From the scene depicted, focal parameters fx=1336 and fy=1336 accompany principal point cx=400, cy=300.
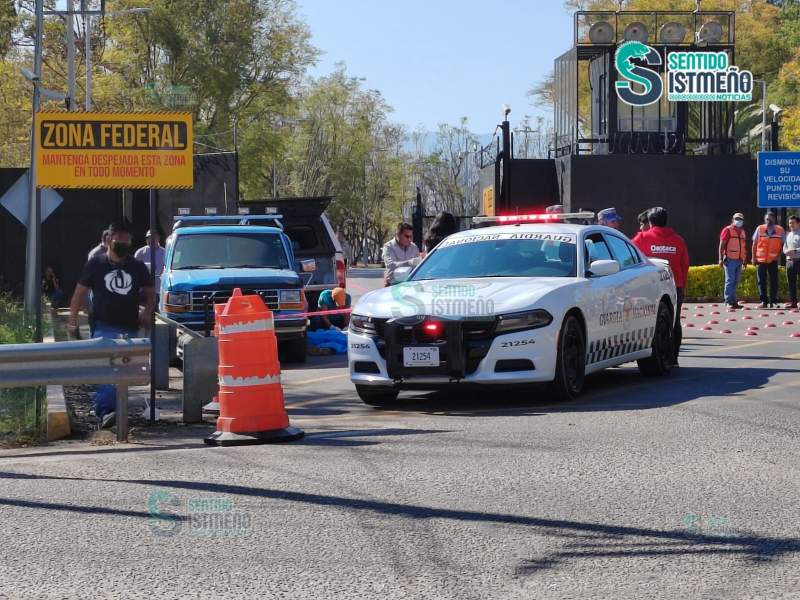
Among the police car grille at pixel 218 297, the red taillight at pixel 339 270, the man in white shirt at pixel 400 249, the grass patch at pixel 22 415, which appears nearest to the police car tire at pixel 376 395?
A: the grass patch at pixel 22 415

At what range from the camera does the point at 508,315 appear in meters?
11.4

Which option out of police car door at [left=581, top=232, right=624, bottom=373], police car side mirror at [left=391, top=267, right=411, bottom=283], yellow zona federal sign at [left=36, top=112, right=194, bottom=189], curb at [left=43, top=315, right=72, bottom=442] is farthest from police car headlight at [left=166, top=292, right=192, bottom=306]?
curb at [left=43, top=315, right=72, bottom=442]

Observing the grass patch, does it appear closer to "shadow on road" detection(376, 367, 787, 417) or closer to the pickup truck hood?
"shadow on road" detection(376, 367, 787, 417)

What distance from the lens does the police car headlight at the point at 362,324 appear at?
38.8 feet

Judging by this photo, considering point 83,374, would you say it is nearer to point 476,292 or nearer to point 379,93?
point 476,292

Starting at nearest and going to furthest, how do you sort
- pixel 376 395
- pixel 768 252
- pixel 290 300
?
pixel 376 395 → pixel 290 300 → pixel 768 252

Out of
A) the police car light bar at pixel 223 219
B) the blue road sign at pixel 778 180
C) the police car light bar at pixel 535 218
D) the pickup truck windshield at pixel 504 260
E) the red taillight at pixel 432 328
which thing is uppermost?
the blue road sign at pixel 778 180

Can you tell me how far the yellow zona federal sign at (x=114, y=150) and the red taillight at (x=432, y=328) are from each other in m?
2.46

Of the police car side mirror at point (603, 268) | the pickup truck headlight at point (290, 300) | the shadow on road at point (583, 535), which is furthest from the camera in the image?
the pickup truck headlight at point (290, 300)

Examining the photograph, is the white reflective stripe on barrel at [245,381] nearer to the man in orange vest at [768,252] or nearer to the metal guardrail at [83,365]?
the metal guardrail at [83,365]

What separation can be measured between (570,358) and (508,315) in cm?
94

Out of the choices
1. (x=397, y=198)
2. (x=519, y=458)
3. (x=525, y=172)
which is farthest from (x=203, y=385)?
(x=397, y=198)

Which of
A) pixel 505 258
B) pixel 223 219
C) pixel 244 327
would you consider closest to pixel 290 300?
pixel 223 219
